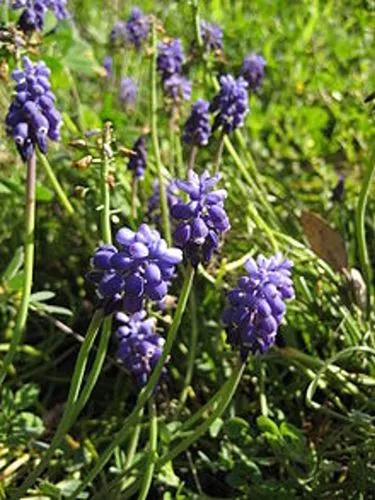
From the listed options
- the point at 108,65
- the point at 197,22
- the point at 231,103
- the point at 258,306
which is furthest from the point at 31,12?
the point at 108,65

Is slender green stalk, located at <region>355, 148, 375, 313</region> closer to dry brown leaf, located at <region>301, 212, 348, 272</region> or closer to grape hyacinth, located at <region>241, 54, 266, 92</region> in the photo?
dry brown leaf, located at <region>301, 212, 348, 272</region>

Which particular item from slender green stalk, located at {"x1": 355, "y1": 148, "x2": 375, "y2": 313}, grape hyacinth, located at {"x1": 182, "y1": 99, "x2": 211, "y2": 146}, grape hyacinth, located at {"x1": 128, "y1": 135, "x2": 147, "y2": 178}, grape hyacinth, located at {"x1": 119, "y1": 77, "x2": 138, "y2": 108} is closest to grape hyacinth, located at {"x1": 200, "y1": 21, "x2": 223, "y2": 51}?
grape hyacinth, located at {"x1": 182, "y1": 99, "x2": 211, "y2": 146}

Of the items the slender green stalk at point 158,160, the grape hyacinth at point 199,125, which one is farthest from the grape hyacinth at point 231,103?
the slender green stalk at point 158,160

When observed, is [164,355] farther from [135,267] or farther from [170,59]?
[170,59]

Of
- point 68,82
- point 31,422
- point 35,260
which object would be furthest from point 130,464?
point 68,82

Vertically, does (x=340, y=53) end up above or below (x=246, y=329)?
above

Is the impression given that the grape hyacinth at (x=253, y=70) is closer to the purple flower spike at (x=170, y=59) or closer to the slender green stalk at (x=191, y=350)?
the purple flower spike at (x=170, y=59)

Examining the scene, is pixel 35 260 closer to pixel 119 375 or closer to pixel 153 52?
pixel 119 375
